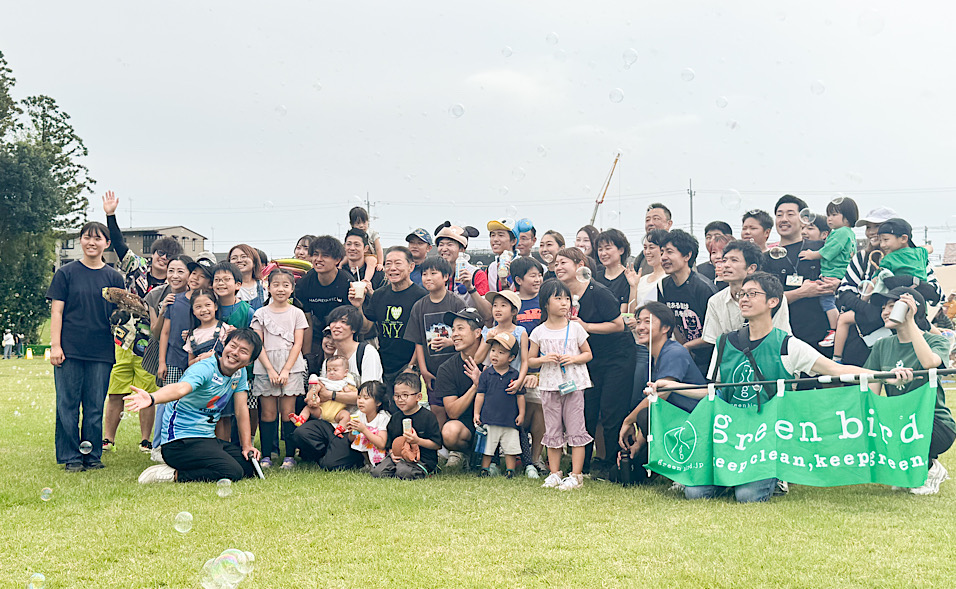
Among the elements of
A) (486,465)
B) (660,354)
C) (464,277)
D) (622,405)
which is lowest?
(486,465)

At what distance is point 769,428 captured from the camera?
536 cm

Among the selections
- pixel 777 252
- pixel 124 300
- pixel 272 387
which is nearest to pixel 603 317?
pixel 777 252

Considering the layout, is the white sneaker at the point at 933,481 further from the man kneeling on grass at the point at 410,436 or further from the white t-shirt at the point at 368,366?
the white t-shirt at the point at 368,366

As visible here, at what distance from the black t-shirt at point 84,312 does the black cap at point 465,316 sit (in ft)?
9.30

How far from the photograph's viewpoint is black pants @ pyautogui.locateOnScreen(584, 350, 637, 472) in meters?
6.32

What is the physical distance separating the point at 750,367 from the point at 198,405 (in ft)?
13.5

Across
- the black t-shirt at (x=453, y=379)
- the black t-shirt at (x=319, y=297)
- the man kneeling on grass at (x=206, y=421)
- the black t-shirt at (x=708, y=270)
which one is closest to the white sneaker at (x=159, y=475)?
the man kneeling on grass at (x=206, y=421)

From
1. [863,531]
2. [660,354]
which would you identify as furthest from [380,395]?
[863,531]

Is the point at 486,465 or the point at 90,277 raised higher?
the point at 90,277

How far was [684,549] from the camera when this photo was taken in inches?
161

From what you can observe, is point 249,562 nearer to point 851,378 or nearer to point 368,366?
point 368,366

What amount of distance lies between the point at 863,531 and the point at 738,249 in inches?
88.7

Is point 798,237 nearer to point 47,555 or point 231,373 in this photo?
point 231,373

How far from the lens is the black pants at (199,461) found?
6.11 metres
